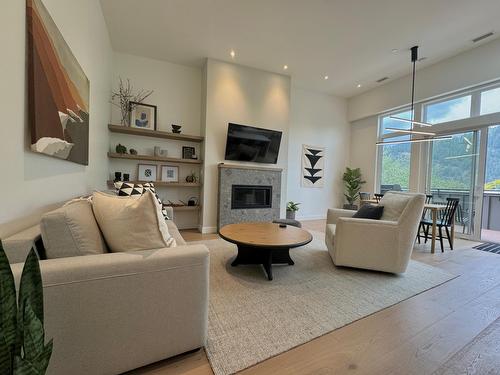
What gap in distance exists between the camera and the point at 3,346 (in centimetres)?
63

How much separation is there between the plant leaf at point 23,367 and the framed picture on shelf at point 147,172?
12.8 feet

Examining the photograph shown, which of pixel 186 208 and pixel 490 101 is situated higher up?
pixel 490 101

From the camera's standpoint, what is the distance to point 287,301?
1.93 metres

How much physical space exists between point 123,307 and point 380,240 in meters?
2.48

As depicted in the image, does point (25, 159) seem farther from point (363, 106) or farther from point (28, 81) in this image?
point (363, 106)

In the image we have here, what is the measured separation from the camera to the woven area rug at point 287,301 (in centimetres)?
141

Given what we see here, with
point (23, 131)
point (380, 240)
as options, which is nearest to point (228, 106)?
point (380, 240)

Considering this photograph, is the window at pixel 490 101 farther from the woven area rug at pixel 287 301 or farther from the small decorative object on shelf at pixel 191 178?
the small decorative object on shelf at pixel 191 178

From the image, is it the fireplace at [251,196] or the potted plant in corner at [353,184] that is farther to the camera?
the potted plant in corner at [353,184]

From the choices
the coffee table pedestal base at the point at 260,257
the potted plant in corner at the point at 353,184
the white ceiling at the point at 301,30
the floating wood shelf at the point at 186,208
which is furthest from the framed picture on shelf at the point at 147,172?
the potted plant in corner at the point at 353,184

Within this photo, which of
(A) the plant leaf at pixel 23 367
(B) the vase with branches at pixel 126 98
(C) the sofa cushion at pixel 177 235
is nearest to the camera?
(A) the plant leaf at pixel 23 367

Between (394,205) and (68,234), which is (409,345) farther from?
(68,234)

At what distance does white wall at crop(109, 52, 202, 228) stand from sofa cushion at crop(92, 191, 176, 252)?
10.6 feet

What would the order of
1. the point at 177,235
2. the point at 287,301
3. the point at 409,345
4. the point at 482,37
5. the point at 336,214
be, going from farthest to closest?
the point at 482,37
the point at 336,214
the point at 177,235
the point at 287,301
the point at 409,345
